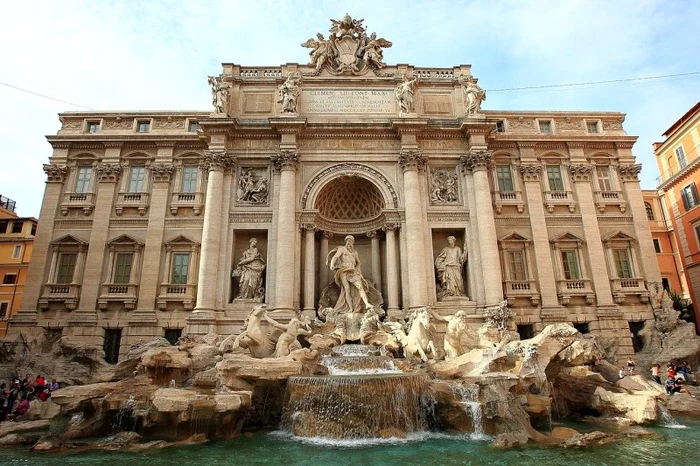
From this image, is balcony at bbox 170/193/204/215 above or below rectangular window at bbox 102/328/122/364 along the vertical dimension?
above

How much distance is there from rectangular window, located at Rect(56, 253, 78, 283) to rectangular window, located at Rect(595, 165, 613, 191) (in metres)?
27.8

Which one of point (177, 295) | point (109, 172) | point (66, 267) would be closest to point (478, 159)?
point (177, 295)

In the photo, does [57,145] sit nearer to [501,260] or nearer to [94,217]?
[94,217]

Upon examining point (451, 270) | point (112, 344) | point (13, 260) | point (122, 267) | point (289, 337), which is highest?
point (13, 260)

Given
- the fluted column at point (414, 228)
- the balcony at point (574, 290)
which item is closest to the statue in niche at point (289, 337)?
the fluted column at point (414, 228)

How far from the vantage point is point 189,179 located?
858 inches

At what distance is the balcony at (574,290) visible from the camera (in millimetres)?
20062

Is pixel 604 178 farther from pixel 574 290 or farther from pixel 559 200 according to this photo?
pixel 574 290

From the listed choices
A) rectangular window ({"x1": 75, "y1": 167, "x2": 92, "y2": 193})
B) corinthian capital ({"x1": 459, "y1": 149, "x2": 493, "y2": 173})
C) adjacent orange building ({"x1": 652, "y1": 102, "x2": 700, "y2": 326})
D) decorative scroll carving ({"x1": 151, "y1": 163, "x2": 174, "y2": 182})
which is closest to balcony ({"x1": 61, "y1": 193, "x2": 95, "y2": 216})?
rectangular window ({"x1": 75, "y1": 167, "x2": 92, "y2": 193})

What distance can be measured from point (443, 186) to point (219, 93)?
1251cm

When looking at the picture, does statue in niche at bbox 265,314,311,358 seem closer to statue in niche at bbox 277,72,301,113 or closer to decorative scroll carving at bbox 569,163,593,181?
statue in niche at bbox 277,72,301,113

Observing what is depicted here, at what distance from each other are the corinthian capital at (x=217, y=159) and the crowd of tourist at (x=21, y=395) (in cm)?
1128

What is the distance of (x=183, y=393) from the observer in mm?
10656

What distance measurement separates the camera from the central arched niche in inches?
826
